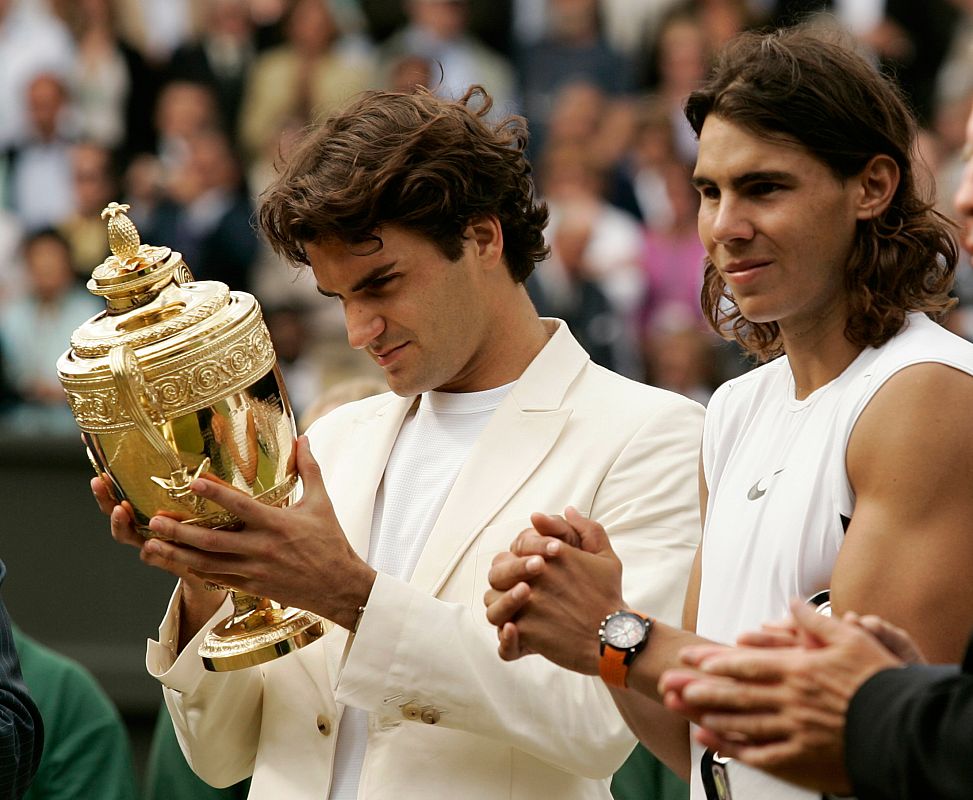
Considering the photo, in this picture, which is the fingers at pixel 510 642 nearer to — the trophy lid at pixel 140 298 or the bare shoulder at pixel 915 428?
the bare shoulder at pixel 915 428

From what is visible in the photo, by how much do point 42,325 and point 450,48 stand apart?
2184 millimetres

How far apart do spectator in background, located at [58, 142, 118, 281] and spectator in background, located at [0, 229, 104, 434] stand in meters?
0.06

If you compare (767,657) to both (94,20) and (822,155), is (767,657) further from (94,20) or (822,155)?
(94,20)

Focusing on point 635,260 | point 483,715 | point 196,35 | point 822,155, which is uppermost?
point 822,155

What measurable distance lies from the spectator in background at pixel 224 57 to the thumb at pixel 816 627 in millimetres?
6134

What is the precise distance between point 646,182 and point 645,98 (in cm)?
38

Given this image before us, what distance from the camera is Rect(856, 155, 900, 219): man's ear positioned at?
2148 mm

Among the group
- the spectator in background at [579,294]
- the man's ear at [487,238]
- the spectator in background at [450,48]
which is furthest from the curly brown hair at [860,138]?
the spectator in background at [450,48]

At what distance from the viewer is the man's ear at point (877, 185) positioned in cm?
215

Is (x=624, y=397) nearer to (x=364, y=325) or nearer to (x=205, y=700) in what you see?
(x=364, y=325)

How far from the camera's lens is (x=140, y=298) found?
2.31 meters

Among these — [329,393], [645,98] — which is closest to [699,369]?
[645,98]

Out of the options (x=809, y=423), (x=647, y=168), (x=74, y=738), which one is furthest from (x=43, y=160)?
(x=809, y=423)

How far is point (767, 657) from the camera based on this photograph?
1.66 metres
